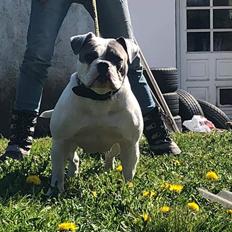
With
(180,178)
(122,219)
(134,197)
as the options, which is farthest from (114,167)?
(122,219)

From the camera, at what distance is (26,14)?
8.21 metres

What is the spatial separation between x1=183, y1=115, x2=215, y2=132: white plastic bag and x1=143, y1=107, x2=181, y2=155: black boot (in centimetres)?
295

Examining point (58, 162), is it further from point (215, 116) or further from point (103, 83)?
point (215, 116)

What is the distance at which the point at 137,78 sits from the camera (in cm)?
516

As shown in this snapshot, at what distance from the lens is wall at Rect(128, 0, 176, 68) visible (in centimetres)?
1048

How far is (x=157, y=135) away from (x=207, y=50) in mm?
6232

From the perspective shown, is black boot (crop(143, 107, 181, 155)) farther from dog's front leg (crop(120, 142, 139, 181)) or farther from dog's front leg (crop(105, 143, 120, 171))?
dog's front leg (crop(120, 142, 139, 181))

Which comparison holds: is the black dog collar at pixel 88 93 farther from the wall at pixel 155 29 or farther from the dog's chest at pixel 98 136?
the wall at pixel 155 29

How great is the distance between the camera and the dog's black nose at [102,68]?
3.72 meters

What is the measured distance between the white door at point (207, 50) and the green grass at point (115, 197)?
5.85 m

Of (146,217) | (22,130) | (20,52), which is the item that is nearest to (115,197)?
(146,217)

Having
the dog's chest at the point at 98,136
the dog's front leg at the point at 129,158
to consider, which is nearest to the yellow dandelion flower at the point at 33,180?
the dog's chest at the point at 98,136

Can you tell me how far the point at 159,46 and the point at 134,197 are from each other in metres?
7.18

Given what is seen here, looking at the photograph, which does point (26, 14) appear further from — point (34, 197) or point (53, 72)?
point (34, 197)
